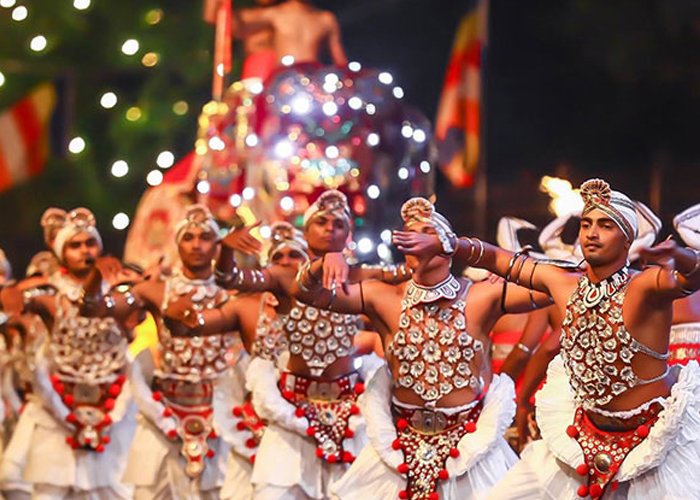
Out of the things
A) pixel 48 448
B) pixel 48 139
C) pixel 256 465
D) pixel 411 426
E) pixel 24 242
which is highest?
pixel 411 426

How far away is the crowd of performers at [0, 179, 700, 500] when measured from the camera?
6.32 m

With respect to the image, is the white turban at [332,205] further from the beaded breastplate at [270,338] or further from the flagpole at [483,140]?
the flagpole at [483,140]

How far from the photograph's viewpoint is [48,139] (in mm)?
15828

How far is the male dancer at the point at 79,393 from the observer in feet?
30.7

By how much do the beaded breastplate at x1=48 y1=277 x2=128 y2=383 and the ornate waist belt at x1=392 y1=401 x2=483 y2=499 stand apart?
2649 millimetres

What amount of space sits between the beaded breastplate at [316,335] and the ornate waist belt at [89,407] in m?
1.71

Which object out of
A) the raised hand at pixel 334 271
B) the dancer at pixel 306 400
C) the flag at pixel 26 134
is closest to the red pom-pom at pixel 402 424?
the raised hand at pixel 334 271

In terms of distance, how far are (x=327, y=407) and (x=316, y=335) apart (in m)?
0.33

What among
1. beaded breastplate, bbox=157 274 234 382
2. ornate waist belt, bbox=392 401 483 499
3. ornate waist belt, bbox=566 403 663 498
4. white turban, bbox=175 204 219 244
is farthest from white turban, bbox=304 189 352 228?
ornate waist belt, bbox=566 403 663 498

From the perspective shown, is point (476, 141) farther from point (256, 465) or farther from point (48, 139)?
point (256, 465)

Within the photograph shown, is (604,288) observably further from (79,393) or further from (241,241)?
(79,393)

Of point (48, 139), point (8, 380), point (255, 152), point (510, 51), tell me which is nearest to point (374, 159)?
point (255, 152)

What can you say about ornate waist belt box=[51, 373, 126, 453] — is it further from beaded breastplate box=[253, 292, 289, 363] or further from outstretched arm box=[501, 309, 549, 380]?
outstretched arm box=[501, 309, 549, 380]

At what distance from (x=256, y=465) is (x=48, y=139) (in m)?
8.31
